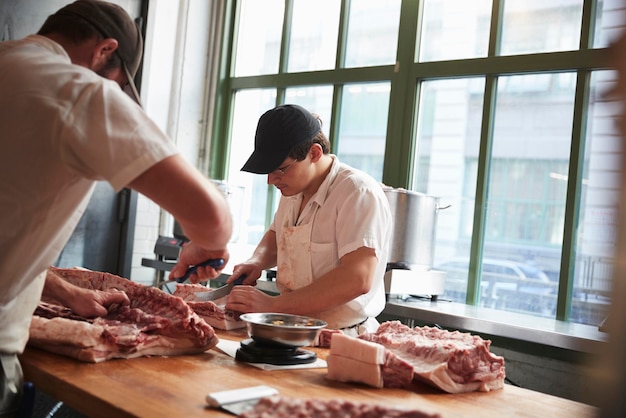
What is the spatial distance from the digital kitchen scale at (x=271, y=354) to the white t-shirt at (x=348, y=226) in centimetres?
66

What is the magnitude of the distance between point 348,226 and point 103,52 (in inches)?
51.5

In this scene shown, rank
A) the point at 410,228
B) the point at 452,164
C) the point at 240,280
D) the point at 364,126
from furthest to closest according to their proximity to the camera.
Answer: the point at 364,126, the point at 452,164, the point at 410,228, the point at 240,280

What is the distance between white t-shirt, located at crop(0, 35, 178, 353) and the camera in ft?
4.46

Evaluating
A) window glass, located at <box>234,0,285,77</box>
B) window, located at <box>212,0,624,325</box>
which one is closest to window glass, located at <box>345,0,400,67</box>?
window, located at <box>212,0,624,325</box>

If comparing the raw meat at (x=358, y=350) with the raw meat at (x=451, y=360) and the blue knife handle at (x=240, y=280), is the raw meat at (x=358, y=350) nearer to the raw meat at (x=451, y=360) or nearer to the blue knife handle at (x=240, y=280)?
the raw meat at (x=451, y=360)

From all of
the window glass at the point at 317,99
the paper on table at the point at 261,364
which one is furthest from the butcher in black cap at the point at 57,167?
the window glass at the point at 317,99

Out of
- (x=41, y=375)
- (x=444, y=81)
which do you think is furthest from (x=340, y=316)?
(x=444, y=81)

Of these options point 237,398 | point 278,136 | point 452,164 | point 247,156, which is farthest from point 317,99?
point 237,398

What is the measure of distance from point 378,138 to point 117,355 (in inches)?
133

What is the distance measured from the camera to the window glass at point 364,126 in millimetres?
4961

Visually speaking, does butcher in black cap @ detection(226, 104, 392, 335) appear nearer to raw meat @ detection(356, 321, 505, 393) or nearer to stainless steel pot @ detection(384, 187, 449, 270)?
raw meat @ detection(356, 321, 505, 393)

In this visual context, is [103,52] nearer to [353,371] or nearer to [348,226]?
[353,371]

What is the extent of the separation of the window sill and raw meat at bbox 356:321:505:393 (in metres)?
1.16

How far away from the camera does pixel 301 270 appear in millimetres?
2887
